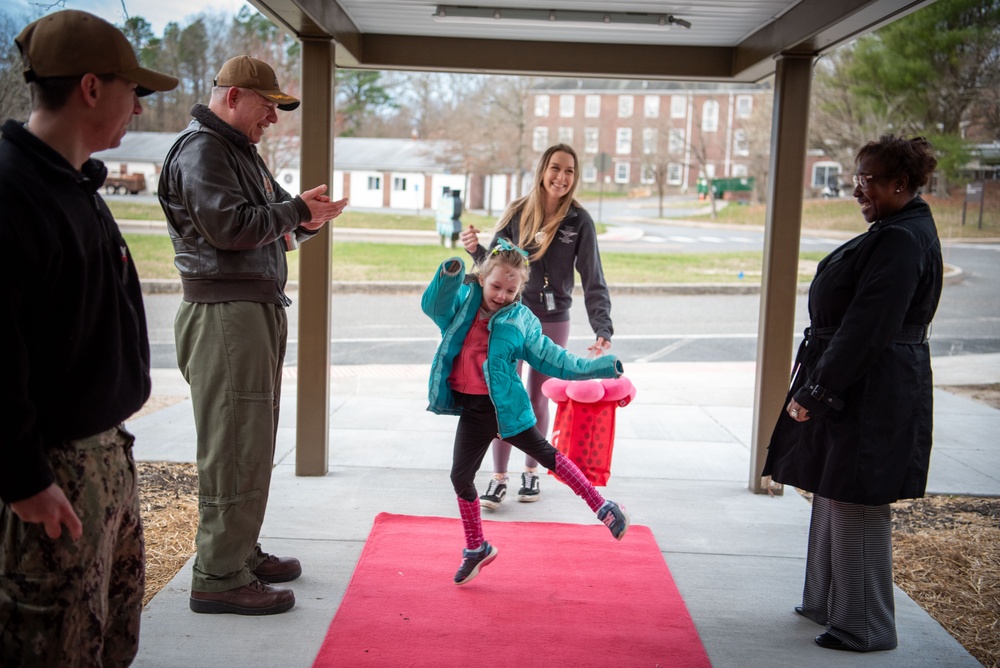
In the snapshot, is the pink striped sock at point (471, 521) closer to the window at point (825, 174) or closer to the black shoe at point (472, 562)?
the black shoe at point (472, 562)

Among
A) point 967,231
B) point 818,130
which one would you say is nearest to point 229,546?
point 967,231

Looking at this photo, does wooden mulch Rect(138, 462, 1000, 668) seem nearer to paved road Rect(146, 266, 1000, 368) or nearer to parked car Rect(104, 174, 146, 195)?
paved road Rect(146, 266, 1000, 368)

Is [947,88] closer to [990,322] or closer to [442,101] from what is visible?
[990,322]

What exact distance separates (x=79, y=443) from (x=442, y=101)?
23444 mm

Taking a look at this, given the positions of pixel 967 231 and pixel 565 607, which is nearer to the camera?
pixel 565 607

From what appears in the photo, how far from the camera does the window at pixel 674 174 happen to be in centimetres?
3300

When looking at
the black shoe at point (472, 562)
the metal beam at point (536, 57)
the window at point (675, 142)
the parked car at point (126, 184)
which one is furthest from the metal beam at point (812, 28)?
the window at point (675, 142)

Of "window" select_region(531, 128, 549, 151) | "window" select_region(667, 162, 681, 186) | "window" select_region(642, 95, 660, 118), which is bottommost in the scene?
"window" select_region(667, 162, 681, 186)

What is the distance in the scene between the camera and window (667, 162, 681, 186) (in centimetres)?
3300

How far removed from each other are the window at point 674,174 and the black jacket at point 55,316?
31982 mm

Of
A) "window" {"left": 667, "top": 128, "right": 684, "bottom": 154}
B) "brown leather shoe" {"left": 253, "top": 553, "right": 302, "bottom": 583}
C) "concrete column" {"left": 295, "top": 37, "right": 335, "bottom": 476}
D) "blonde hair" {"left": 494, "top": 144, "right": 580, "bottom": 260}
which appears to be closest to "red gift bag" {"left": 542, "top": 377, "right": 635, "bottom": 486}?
"blonde hair" {"left": 494, "top": 144, "right": 580, "bottom": 260}

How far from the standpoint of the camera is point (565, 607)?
3535 mm

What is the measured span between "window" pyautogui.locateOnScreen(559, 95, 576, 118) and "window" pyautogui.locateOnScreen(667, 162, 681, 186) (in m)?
5.14

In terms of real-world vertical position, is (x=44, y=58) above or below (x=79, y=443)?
above
